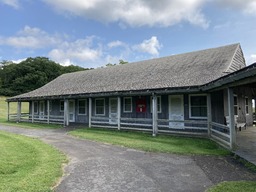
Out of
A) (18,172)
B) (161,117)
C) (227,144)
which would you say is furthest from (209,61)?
(18,172)

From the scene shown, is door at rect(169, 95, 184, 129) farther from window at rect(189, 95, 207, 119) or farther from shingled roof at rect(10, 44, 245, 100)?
shingled roof at rect(10, 44, 245, 100)

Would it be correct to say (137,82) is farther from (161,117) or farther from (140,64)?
(140,64)

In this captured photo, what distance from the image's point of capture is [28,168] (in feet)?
22.4

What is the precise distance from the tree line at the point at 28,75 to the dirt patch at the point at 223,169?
215ft

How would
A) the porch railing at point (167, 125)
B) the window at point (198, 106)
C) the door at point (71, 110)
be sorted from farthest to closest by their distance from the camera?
1. the door at point (71, 110)
2. the window at point (198, 106)
3. the porch railing at point (167, 125)

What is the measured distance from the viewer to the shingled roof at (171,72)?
47.5ft

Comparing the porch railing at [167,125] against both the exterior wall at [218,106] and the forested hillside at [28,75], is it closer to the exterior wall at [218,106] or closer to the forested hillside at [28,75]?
the exterior wall at [218,106]

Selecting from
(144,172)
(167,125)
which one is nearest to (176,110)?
(167,125)

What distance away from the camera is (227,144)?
999 cm

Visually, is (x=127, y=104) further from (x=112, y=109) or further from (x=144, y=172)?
(x=144, y=172)

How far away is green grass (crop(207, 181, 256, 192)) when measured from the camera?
5.20 m

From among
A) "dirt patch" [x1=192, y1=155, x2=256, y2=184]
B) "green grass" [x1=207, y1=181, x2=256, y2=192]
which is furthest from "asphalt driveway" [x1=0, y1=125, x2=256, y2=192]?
"green grass" [x1=207, y1=181, x2=256, y2=192]

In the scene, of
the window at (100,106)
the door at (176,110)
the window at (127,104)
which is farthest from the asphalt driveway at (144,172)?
the window at (100,106)

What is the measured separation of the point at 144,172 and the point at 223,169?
2.36 metres
